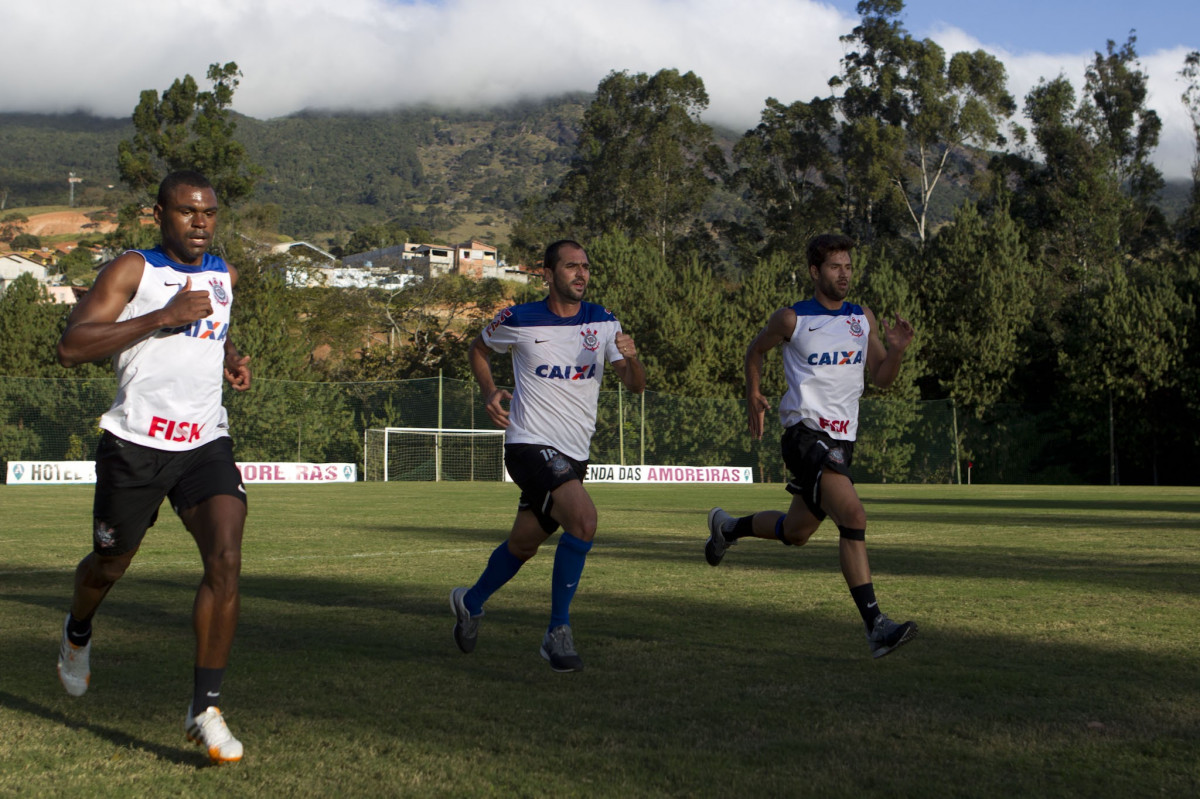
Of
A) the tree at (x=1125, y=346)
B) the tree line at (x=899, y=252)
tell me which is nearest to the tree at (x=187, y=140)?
the tree line at (x=899, y=252)

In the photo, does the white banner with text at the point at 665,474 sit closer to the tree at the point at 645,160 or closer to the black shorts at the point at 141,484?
the tree at the point at 645,160

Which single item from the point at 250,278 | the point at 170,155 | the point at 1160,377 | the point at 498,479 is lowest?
the point at 498,479

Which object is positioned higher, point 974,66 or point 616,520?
point 974,66

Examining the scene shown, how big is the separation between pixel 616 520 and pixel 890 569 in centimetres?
706

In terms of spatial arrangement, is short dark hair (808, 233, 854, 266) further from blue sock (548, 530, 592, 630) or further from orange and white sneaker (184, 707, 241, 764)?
orange and white sneaker (184, 707, 241, 764)

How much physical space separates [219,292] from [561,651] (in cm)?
215

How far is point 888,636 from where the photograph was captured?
524cm

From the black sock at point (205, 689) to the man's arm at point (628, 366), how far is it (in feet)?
8.78

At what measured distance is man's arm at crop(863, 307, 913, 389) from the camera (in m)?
6.36

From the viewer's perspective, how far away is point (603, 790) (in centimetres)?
329

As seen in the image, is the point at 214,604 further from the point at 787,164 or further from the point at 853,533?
the point at 787,164

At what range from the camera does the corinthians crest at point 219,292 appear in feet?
14.6

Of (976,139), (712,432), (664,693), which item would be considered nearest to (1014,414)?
(712,432)

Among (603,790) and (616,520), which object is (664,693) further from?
(616,520)
